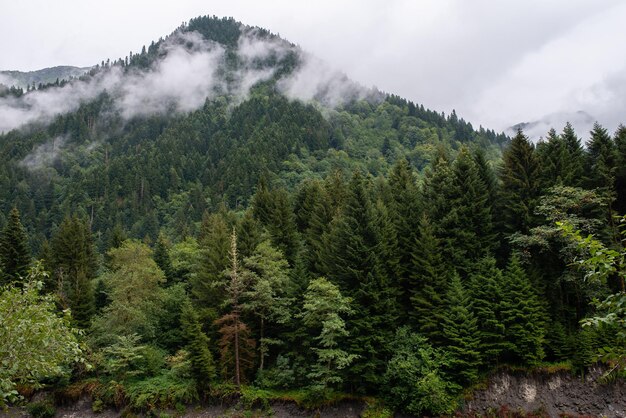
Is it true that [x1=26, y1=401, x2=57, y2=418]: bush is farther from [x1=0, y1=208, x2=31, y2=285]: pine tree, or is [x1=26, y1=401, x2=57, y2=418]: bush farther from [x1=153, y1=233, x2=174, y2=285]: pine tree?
[x1=153, y1=233, x2=174, y2=285]: pine tree

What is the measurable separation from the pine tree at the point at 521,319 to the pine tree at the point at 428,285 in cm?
507

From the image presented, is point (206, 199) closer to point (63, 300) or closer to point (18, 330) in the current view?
point (63, 300)

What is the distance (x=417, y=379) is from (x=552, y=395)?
10259 millimetres

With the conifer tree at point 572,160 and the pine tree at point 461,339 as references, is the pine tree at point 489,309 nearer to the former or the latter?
the pine tree at point 461,339

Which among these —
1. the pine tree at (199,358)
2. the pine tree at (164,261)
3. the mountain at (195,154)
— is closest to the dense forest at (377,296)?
the pine tree at (199,358)

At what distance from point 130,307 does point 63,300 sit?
411 inches

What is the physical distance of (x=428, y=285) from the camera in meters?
37.9

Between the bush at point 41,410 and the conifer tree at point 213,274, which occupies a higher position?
the conifer tree at point 213,274

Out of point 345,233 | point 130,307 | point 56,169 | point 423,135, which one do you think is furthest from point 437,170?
point 56,169

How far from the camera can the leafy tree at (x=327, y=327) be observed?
34500mm

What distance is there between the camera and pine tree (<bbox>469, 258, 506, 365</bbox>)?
3472cm

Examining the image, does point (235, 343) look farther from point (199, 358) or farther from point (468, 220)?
point (468, 220)

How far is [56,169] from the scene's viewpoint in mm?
158875

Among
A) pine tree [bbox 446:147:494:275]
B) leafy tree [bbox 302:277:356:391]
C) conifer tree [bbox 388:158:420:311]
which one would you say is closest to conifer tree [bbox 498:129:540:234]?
pine tree [bbox 446:147:494:275]
